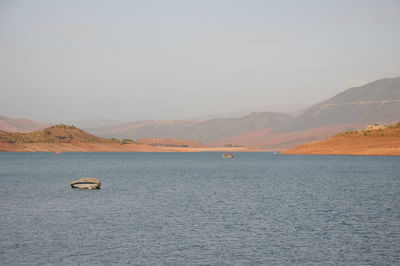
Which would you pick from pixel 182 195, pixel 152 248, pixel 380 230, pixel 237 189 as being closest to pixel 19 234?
pixel 152 248

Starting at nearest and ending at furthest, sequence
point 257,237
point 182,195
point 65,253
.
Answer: point 65,253, point 257,237, point 182,195

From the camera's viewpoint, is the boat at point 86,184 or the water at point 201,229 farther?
the boat at point 86,184

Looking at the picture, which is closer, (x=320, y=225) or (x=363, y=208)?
(x=320, y=225)

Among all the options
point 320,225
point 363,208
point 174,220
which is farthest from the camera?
point 363,208

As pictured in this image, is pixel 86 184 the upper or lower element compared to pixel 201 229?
upper

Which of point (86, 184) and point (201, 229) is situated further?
point (86, 184)

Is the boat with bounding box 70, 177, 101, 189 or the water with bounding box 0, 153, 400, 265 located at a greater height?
the boat with bounding box 70, 177, 101, 189

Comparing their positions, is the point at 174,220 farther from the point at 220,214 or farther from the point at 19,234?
the point at 19,234

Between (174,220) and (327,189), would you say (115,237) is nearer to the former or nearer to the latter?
(174,220)

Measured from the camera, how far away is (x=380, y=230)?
124ft

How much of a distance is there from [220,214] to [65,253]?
19.2m

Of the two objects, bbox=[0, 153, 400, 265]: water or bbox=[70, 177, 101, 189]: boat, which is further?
bbox=[70, 177, 101, 189]: boat

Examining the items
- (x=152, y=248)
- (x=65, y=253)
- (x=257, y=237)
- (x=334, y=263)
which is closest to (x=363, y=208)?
(x=257, y=237)

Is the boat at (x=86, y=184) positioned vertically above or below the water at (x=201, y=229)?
above
